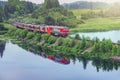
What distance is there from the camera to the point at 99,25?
147 feet

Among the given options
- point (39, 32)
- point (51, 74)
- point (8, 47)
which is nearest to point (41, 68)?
point (51, 74)

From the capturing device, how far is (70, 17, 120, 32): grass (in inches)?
1721

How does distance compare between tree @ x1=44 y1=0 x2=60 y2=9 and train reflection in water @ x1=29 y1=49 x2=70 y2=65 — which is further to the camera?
tree @ x1=44 y1=0 x2=60 y2=9

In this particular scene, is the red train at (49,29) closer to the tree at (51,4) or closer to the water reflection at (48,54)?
the water reflection at (48,54)

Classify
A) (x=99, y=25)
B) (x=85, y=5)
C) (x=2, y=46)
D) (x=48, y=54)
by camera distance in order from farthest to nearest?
(x=85, y=5)
(x=99, y=25)
(x=2, y=46)
(x=48, y=54)

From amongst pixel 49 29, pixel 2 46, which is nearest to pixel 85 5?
pixel 49 29

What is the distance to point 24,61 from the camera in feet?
98.4

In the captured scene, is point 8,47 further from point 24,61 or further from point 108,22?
point 108,22

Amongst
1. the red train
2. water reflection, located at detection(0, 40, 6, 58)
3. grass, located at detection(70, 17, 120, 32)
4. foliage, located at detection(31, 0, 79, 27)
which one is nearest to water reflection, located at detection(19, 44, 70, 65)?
water reflection, located at detection(0, 40, 6, 58)

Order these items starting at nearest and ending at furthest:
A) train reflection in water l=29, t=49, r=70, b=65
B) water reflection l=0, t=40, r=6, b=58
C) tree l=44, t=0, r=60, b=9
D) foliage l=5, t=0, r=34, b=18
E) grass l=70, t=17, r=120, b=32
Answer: train reflection in water l=29, t=49, r=70, b=65 → water reflection l=0, t=40, r=6, b=58 → grass l=70, t=17, r=120, b=32 → tree l=44, t=0, r=60, b=9 → foliage l=5, t=0, r=34, b=18

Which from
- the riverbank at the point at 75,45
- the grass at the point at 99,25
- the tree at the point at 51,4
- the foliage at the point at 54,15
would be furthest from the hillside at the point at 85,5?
the riverbank at the point at 75,45

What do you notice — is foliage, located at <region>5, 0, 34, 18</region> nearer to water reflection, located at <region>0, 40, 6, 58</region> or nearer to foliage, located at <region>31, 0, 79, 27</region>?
foliage, located at <region>31, 0, 79, 27</region>

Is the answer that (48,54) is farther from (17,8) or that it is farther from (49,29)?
(17,8)

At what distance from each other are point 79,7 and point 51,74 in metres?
26.0
